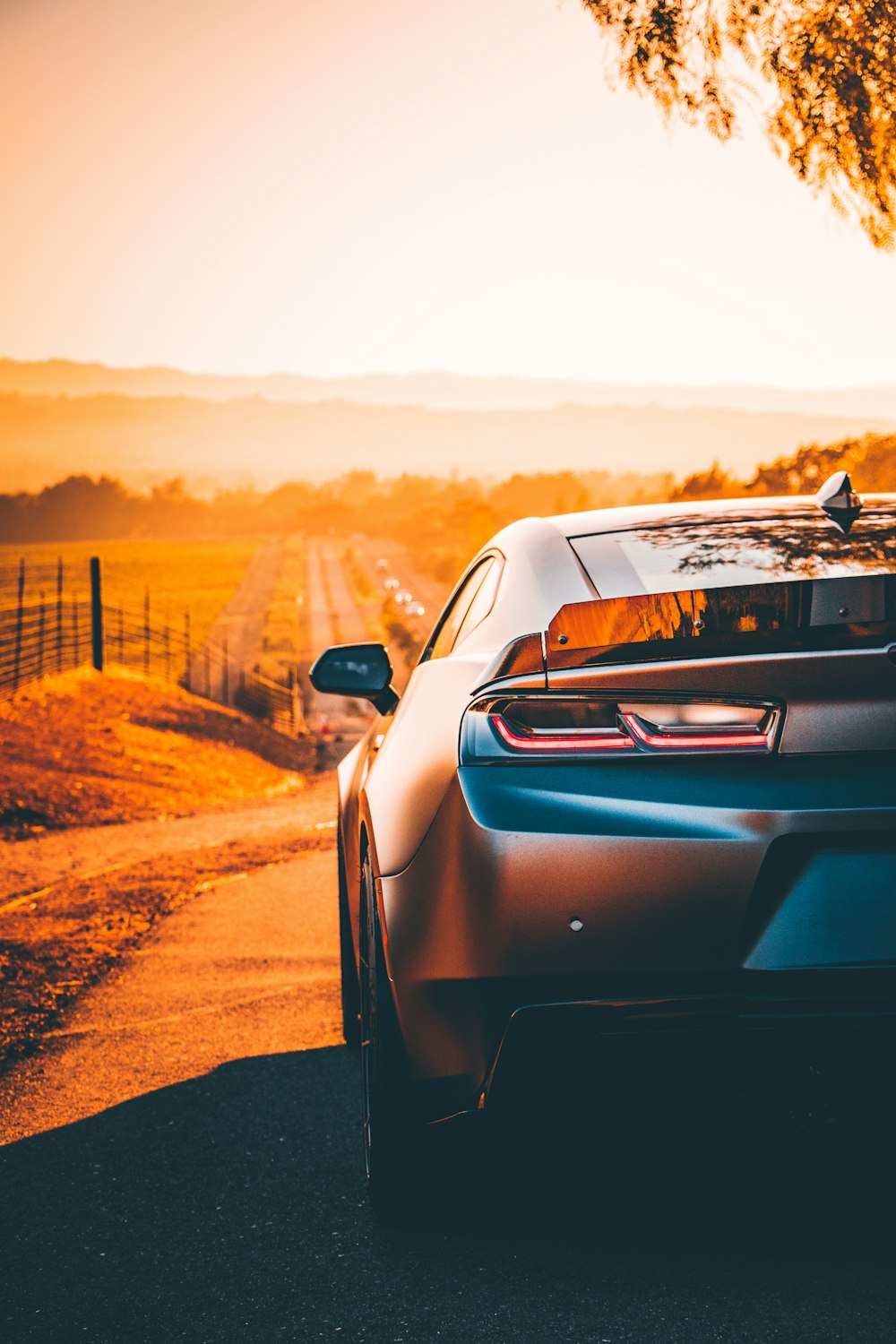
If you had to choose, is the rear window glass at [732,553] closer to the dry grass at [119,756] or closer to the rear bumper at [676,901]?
the rear bumper at [676,901]

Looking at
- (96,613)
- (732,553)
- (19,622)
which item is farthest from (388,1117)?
(96,613)

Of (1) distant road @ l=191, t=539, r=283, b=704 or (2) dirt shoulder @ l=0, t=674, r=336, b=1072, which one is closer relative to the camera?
(2) dirt shoulder @ l=0, t=674, r=336, b=1072

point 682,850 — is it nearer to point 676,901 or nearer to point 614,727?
point 676,901

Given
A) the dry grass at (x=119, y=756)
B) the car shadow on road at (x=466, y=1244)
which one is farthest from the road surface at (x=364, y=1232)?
the dry grass at (x=119, y=756)

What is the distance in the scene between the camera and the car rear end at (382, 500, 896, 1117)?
8.52 ft

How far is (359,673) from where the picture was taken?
15.0 ft

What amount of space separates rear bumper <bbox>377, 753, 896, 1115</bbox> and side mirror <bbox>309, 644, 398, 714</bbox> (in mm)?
1830

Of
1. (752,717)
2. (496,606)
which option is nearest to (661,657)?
(752,717)

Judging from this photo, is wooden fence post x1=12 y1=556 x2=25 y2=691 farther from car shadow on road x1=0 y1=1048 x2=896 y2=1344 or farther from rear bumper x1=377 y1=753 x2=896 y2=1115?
rear bumper x1=377 y1=753 x2=896 y2=1115

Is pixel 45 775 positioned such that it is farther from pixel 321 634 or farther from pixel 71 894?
pixel 321 634

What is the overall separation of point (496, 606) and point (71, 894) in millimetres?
5894

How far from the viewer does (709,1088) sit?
2.72m

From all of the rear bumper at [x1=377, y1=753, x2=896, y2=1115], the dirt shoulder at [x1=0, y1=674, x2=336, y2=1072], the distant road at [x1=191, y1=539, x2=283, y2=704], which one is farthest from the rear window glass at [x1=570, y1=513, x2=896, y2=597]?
the distant road at [x1=191, y1=539, x2=283, y2=704]

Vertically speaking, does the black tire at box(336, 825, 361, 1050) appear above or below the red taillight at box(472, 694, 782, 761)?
below
